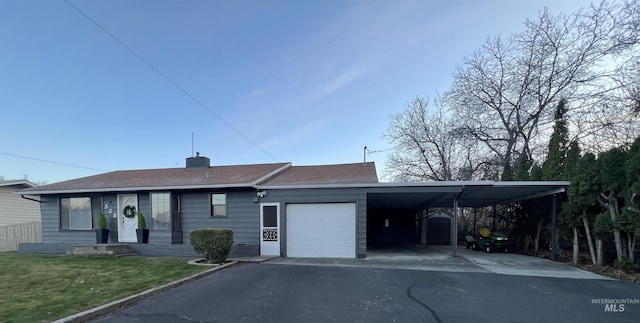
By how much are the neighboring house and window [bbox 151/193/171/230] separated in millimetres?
8046

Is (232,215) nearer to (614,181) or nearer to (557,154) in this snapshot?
(614,181)

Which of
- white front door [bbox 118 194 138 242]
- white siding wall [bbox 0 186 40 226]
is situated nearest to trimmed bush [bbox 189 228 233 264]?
white front door [bbox 118 194 138 242]

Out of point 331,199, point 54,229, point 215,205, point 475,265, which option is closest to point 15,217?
point 54,229

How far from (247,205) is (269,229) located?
118 centimetres

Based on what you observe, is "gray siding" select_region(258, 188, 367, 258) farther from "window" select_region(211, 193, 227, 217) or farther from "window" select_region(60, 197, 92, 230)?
"window" select_region(60, 197, 92, 230)

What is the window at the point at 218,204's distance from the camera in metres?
11.5

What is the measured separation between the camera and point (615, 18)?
12.5 m

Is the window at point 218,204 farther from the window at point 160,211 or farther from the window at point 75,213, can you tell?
the window at point 75,213

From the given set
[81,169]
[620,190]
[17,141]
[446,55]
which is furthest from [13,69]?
[81,169]

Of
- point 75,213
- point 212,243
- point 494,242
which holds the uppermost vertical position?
point 75,213

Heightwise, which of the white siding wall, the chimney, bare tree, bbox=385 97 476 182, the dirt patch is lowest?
the dirt patch

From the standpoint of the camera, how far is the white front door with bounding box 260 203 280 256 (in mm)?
10805

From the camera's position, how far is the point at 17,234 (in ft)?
47.3

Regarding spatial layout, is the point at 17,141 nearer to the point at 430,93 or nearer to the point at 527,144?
the point at 430,93
